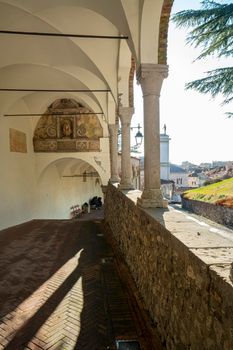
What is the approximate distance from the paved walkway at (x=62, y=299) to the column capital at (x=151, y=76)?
2.90m

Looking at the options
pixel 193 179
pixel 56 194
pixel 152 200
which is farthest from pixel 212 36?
pixel 193 179

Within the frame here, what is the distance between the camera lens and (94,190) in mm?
30266

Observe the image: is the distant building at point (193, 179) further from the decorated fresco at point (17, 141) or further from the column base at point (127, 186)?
the column base at point (127, 186)

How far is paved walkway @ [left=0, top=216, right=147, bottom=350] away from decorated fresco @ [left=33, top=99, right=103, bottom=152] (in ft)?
26.0

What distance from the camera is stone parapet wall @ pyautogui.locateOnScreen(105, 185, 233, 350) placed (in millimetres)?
1685

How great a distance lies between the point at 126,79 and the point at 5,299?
6.05 m

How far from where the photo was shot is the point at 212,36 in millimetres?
9562

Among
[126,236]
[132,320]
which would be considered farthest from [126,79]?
[132,320]

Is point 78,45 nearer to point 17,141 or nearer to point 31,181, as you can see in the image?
point 17,141

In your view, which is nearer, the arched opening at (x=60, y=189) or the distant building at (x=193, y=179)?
the arched opening at (x=60, y=189)

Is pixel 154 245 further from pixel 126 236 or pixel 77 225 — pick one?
pixel 77 225

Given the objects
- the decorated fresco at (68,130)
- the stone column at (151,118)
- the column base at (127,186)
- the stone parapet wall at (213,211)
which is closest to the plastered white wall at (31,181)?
the decorated fresco at (68,130)

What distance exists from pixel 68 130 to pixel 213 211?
8.20 meters

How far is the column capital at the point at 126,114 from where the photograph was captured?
26.2ft
